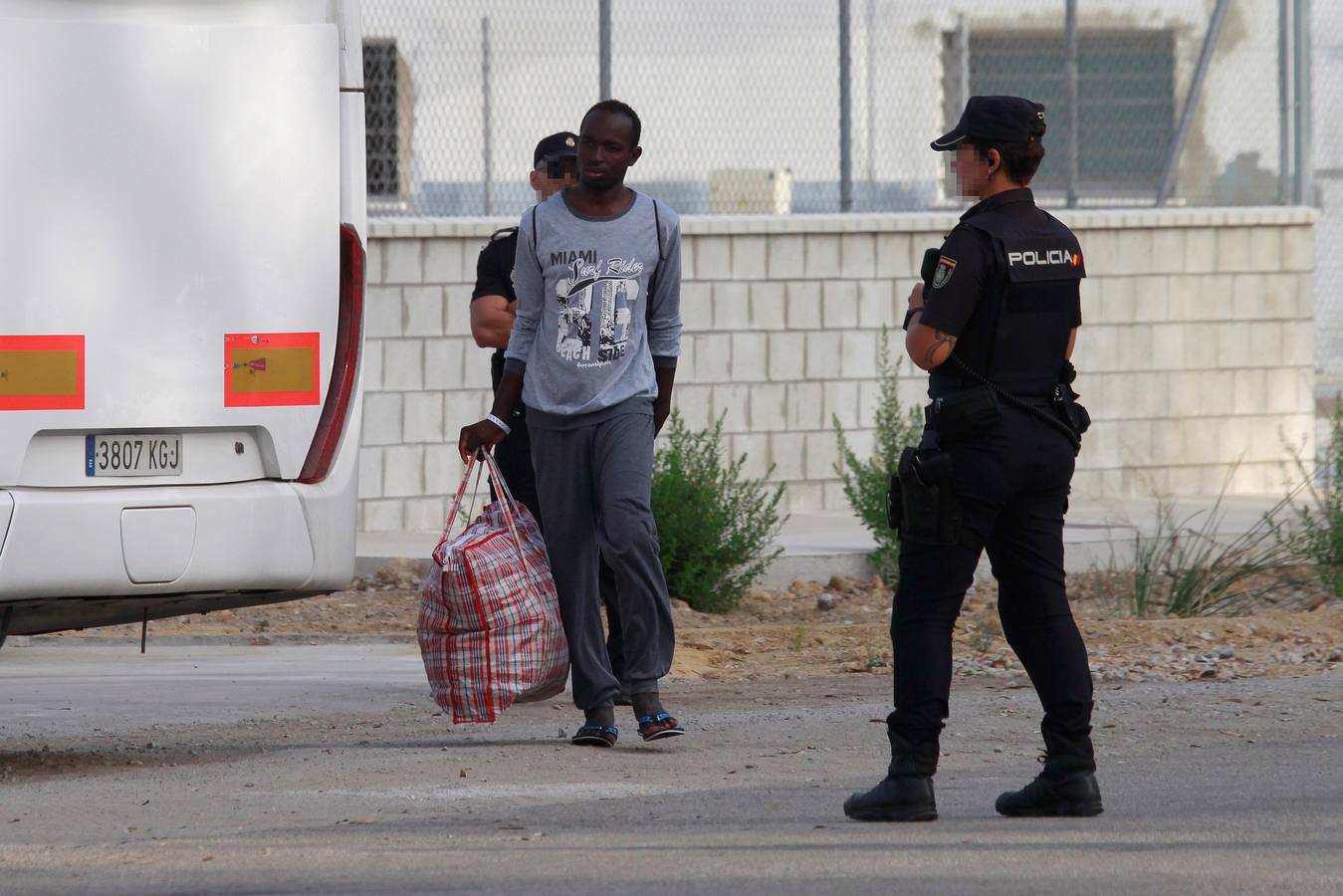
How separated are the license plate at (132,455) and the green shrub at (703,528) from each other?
494 cm

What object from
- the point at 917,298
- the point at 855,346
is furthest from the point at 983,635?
the point at 855,346

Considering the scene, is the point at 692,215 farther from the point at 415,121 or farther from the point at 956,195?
the point at 956,195

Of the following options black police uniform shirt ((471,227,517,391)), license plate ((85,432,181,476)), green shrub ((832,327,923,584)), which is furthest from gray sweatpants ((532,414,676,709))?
green shrub ((832,327,923,584))

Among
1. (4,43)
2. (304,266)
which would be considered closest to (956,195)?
(304,266)

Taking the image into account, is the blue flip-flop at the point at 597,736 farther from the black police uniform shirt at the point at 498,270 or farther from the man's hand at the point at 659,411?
the black police uniform shirt at the point at 498,270

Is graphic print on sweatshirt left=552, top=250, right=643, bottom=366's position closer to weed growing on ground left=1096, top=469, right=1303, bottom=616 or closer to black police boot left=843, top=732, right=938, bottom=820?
black police boot left=843, top=732, right=938, bottom=820

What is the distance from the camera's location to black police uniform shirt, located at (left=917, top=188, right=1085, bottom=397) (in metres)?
5.23

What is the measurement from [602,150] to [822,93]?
28.4 ft

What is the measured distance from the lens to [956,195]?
560cm

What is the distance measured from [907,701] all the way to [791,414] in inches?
371

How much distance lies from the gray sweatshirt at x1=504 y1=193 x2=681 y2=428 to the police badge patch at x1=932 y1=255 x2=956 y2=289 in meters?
1.43

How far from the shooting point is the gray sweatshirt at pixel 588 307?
6453 mm

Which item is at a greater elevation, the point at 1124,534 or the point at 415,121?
the point at 415,121

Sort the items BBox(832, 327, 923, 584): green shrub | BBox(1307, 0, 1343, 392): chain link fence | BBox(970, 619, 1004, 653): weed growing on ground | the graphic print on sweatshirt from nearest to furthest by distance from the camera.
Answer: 1. the graphic print on sweatshirt
2. BBox(970, 619, 1004, 653): weed growing on ground
3. BBox(832, 327, 923, 584): green shrub
4. BBox(1307, 0, 1343, 392): chain link fence
